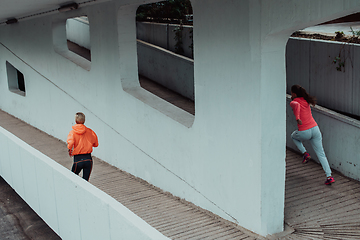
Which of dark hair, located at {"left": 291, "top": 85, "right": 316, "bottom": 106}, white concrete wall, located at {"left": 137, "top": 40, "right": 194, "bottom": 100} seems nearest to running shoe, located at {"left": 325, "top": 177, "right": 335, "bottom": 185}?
dark hair, located at {"left": 291, "top": 85, "right": 316, "bottom": 106}

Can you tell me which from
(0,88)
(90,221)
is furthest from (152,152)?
(0,88)

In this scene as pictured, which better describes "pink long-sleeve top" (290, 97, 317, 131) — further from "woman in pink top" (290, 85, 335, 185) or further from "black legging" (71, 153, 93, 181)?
"black legging" (71, 153, 93, 181)

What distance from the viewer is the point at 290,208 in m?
6.85

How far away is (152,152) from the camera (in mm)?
8289

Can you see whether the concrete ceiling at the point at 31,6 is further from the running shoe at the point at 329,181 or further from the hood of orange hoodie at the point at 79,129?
the running shoe at the point at 329,181

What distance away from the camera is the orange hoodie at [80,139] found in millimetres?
7070

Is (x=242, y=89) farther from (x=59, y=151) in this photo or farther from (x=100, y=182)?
(x=59, y=151)

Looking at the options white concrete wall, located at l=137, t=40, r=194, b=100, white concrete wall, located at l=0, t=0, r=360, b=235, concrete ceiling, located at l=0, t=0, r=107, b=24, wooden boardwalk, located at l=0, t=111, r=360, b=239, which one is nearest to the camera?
white concrete wall, located at l=0, t=0, r=360, b=235

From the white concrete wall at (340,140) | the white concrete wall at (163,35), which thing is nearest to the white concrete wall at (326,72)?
the white concrete wall at (340,140)

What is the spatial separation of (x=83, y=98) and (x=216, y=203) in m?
5.20

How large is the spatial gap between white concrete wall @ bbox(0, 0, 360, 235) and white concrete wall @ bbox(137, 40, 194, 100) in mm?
3258

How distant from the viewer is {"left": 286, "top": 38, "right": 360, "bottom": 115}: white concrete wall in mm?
8273

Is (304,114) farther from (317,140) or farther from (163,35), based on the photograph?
(163,35)

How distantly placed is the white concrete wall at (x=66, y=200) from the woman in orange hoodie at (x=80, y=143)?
0.78 m
